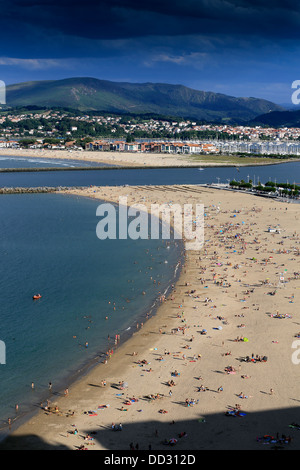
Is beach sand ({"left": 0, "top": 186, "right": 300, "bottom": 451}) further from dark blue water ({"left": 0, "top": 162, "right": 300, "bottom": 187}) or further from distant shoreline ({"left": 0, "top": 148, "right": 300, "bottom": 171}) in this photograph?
A: distant shoreline ({"left": 0, "top": 148, "right": 300, "bottom": 171})

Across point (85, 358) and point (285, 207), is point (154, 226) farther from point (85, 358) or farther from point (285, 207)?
point (85, 358)

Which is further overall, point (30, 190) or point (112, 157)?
point (112, 157)

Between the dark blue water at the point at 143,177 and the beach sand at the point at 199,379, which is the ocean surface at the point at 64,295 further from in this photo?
the dark blue water at the point at 143,177

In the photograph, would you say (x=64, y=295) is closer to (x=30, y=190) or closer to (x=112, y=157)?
(x=30, y=190)

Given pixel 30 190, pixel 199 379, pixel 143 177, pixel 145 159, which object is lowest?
pixel 199 379

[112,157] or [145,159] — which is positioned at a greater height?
[112,157]

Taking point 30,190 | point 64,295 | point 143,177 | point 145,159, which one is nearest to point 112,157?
point 145,159

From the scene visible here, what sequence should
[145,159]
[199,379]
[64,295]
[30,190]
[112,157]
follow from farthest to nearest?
[112,157] → [145,159] → [30,190] → [64,295] → [199,379]
